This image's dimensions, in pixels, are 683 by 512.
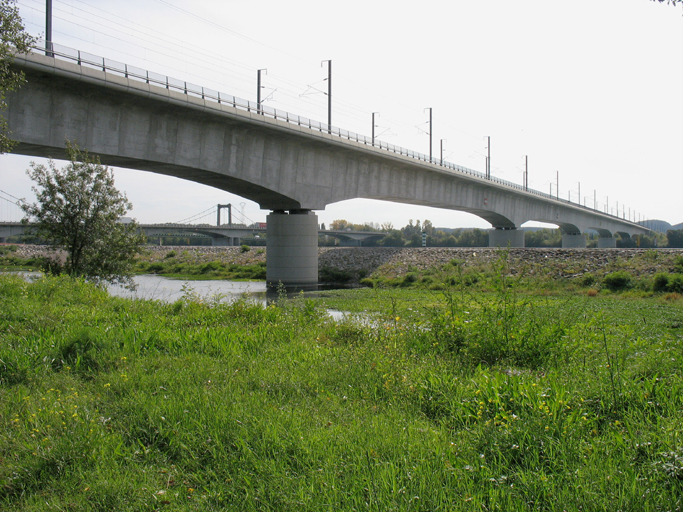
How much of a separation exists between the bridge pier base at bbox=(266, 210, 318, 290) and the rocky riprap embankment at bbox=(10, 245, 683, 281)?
777 centimetres

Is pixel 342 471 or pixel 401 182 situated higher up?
pixel 401 182

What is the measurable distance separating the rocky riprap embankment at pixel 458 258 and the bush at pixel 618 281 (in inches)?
93.8

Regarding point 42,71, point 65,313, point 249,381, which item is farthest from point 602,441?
point 42,71

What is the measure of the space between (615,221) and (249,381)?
4540 inches

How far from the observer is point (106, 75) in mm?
21516

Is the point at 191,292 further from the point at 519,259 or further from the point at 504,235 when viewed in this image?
the point at 504,235

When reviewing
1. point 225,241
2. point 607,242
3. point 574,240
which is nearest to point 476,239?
point 574,240

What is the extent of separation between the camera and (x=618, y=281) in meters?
27.0

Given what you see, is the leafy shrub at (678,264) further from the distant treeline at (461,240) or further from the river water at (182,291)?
the distant treeline at (461,240)

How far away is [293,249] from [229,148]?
28.5 ft

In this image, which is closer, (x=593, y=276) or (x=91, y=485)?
(x=91, y=485)

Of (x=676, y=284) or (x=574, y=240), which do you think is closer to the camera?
(x=676, y=284)

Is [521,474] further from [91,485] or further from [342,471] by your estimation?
[91,485]

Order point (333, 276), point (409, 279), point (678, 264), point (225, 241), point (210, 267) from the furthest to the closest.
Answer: point (225, 241) → point (210, 267) → point (333, 276) → point (409, 279) → point (678, 264)
